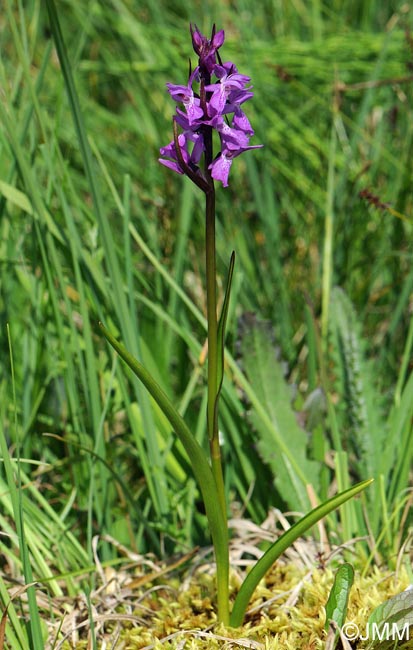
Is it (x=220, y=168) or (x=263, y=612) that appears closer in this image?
(x=220, y=168)

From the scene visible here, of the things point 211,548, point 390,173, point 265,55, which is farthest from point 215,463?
point 265,55

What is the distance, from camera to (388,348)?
1932 millimetres

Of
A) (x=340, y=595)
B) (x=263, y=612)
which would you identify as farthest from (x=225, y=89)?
(x=263, y=612)

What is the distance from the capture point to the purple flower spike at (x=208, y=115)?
930 mm

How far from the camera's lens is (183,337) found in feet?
5.16

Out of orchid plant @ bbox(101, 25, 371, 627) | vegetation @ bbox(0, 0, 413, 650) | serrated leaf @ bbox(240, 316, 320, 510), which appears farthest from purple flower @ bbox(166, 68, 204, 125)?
serrated leaf @ bbox(240, 316, 320, 510)

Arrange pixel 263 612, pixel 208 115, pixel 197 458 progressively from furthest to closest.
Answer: pixel 263 612
pixel 197 458
pixel 208 115

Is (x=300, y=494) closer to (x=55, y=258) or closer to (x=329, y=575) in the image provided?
(x=329, y=575)

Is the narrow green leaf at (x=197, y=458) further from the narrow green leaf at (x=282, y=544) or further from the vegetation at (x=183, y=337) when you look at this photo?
the vegetation at (x=183, y=337)

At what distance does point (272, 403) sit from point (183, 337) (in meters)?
0.24

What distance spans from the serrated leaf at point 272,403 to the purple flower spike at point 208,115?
2.05 ft

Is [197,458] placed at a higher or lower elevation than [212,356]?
lower

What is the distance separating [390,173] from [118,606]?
1.62 m

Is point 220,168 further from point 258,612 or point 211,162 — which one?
point 258,612
